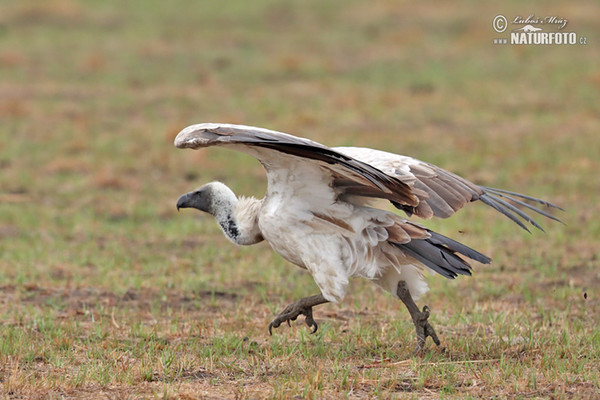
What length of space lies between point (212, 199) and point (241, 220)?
281 millimetres

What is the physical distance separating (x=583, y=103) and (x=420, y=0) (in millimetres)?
6983

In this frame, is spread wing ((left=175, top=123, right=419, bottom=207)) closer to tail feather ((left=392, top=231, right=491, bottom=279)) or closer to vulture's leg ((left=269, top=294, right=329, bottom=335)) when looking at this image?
tail feather ((left=392, top=231, right=491, bottom=279))

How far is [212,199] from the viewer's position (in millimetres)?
5488

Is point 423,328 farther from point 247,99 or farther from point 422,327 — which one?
point 247,99

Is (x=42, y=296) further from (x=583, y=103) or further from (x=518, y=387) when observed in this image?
(x=583, y=103)

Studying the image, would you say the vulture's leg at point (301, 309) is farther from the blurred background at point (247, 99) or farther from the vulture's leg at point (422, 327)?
the blurred background at point (247, 99)

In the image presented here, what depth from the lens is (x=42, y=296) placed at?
633 cm

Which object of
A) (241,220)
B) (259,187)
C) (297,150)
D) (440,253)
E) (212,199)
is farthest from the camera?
(259,187)

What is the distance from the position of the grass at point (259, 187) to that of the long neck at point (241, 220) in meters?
0.55

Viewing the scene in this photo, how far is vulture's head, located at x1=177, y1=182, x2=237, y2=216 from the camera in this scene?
5441 millimetres

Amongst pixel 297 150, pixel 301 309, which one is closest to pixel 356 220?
pixel 301 309

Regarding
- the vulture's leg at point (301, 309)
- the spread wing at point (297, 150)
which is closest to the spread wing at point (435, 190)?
the spread wing at point (297, 150)

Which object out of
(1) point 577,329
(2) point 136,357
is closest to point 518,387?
(1) point 577,329

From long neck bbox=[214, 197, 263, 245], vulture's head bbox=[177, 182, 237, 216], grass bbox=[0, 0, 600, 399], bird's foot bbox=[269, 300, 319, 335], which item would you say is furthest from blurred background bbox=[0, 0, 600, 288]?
bird's foot bbox=[269, 300, 319, 335]
